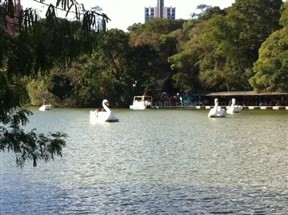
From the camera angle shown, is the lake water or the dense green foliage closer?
the lake water

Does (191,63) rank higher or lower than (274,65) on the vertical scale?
higher

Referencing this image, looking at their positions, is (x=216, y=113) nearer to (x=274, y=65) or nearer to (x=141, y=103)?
(x=274, y=65)

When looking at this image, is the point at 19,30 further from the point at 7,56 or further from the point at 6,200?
the point at 6,200

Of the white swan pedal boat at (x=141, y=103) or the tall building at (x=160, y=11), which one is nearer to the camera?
the white swan pedal boat at (x=141, y=103)

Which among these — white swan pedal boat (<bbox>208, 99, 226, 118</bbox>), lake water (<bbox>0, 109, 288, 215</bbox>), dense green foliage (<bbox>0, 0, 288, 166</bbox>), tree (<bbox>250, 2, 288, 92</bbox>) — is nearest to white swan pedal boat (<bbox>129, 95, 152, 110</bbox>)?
dense green foliage (<bbox>0, 0, 288, 166</bbox>)

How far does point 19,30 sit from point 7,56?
23 centimetres

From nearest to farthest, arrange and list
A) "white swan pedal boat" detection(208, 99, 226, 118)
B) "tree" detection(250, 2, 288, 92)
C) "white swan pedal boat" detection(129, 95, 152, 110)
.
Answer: "white swan pedal boat" detection(208, 99, 226, 118)
"tree" detection(250, 2, 288, 92)
"white swan pedal boat" detection(129, 95, 152, 110)

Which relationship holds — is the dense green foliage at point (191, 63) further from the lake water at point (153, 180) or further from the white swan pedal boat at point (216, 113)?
the lake water at point (153, 180)

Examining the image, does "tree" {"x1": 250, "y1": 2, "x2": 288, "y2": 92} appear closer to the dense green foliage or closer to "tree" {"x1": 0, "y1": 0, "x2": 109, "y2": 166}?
the dense green foliage

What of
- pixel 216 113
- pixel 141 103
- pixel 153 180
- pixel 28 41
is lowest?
pixel 153 180

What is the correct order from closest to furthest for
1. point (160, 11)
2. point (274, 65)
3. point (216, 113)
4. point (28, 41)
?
point (28, 41) < point (216, 113) < point (274, 65) < point (160, 11)

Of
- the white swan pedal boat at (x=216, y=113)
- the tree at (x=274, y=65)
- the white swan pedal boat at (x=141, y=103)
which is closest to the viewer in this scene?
the white swan pedal boat at (x=216, y=113)

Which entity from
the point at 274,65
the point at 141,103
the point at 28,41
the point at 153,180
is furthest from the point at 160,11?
the point at 28,41

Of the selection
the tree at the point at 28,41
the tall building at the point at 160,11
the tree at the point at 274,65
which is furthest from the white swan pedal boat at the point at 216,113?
the tall building at the point at 160,11
